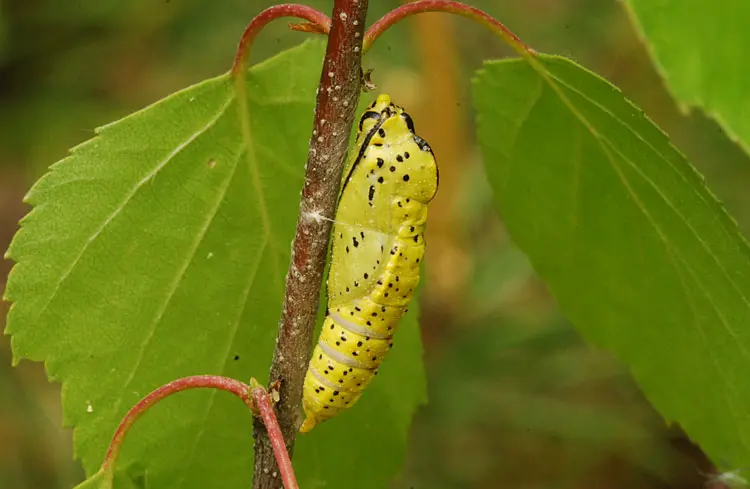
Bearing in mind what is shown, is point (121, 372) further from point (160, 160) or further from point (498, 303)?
point (498, 303)

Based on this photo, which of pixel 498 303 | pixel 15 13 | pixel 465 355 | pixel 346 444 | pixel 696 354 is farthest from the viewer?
pixel 15 13

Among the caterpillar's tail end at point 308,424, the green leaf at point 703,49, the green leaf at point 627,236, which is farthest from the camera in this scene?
the caterpillar's tail end at point 308,424

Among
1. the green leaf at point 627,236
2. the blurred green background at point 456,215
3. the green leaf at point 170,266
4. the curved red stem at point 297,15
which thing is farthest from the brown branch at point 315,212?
the blurred green background at point 456,215

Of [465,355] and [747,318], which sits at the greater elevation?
[747,318]

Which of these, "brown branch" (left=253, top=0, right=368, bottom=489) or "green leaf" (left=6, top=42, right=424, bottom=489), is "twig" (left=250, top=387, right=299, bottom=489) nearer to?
"brown branch" (left=253, top=0, right=368, bottom=489)

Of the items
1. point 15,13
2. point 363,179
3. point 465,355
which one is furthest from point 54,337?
point 15,13

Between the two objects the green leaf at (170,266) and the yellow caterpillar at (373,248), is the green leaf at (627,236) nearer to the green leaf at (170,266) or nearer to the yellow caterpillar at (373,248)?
the yellow caterpillar at (373,248)
